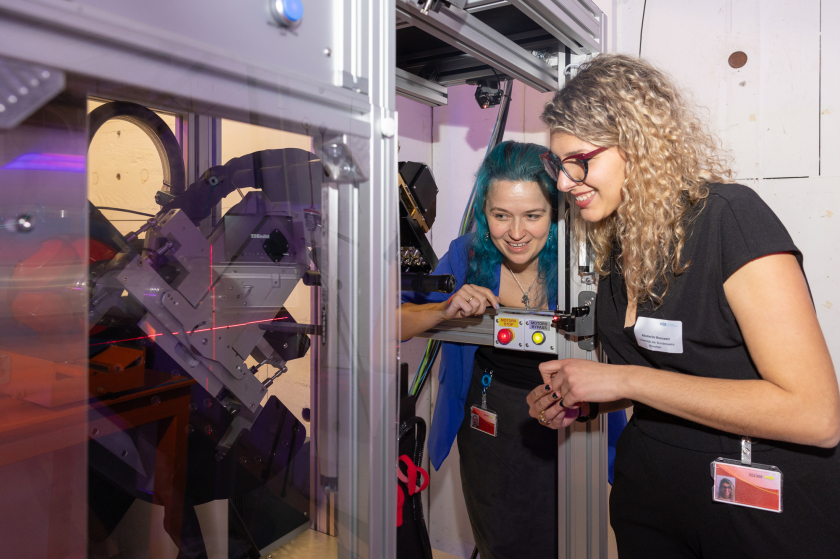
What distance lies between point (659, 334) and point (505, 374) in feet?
2.41

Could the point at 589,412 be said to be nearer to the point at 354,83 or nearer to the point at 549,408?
the point at 549,408

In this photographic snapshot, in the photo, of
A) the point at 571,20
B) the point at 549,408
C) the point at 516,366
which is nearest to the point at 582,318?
the point at 549,408

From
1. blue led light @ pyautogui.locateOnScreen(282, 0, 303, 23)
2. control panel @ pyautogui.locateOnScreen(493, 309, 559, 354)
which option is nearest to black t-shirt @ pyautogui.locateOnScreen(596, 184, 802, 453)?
control panel @ pyautogui.locateOnScreen(493, 309, 559, 354)

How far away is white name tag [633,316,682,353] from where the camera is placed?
3.25 feet

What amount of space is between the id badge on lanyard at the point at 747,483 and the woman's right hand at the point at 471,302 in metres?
0.67

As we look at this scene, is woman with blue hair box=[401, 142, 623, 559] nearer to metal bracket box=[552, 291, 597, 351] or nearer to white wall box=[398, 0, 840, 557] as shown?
metal bracket box=[552, 291, 597, 351]

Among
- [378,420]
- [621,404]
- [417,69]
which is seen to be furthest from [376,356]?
[417,69]

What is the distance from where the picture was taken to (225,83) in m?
0.51

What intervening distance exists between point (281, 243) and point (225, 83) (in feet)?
Answer: 1.11

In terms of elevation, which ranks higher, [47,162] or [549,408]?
[47,162]

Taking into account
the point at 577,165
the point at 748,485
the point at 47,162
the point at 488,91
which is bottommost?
the point at 748,485

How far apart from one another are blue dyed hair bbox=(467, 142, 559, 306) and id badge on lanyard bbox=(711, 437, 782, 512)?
0.74m

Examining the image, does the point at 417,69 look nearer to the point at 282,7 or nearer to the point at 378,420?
the point at 282,7

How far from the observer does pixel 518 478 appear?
1.70 metres
